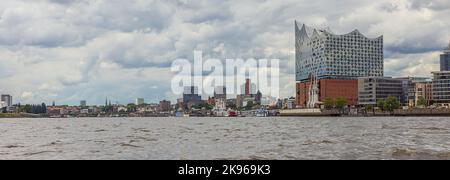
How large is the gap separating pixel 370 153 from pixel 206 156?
8300 mm
